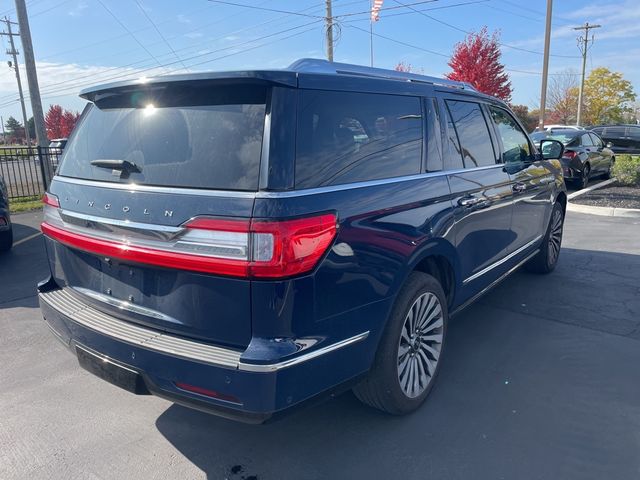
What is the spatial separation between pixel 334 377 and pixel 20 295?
4.40 meters

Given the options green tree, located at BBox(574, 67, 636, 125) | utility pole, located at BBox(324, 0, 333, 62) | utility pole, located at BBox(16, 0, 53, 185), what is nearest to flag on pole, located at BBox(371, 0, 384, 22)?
utility pole, located at BBox(324, 0, 333, 62)

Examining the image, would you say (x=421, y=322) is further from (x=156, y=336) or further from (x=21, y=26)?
(x=21, y=26)

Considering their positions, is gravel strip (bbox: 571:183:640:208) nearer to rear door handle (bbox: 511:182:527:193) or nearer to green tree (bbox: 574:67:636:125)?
rear door handle (bbox: 511:182:527:193)

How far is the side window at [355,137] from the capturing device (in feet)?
7.61

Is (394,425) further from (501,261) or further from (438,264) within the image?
(501,261)

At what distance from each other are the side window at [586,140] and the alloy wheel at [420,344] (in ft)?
39.3

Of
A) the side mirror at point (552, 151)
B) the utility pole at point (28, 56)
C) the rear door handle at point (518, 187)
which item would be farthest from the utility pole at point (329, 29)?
the rear door handle at point (518, 187)

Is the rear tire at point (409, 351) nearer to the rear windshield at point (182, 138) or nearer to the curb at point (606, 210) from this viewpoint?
the rear windshield at point (182, 138)

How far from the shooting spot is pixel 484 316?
4.68m

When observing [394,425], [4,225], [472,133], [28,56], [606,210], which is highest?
[28,56]

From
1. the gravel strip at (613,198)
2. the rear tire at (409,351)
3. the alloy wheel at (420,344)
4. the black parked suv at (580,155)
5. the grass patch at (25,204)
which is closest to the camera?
the rear tire at (409,351)

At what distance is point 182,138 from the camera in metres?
2.44

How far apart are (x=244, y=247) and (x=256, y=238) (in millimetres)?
65

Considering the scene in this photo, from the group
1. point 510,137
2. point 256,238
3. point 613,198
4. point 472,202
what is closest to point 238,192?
point 256,238
